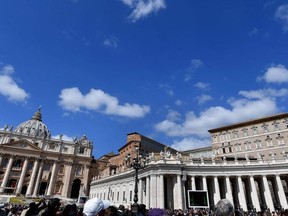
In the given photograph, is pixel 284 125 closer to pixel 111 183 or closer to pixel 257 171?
pixel 257 171

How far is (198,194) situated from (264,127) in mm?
31374

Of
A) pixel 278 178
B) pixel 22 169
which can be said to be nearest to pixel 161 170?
pixel 278 178

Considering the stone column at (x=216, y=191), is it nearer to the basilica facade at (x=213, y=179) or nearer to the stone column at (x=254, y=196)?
the basilica facade at (x=213, y=179)

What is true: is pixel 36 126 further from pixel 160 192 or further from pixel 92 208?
pixel 92 208

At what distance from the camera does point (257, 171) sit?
3381 cm

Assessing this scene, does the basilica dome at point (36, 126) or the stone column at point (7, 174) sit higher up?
the basilica dome at point (36, 126)

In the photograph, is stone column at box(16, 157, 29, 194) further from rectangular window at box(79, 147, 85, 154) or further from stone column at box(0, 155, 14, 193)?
rectangular window at box(79, 147, 85, 154)

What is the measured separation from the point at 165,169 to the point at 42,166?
4802 centimetres

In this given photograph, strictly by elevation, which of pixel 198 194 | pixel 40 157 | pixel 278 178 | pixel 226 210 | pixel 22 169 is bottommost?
pixel 226 210

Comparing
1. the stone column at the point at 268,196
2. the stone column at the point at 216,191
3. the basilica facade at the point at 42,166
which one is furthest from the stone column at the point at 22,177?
the stone column at the point at 268,196

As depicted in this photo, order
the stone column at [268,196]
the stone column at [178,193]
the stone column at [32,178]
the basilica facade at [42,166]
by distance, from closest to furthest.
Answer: the stone column at [178,193] → the stone column at [268,196] → the stone column at [32,178] → the basilica facade at [42,166]

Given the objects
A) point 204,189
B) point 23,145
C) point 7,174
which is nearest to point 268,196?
point 204,189

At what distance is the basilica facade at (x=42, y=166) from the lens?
61188mm

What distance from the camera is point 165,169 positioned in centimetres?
3266
